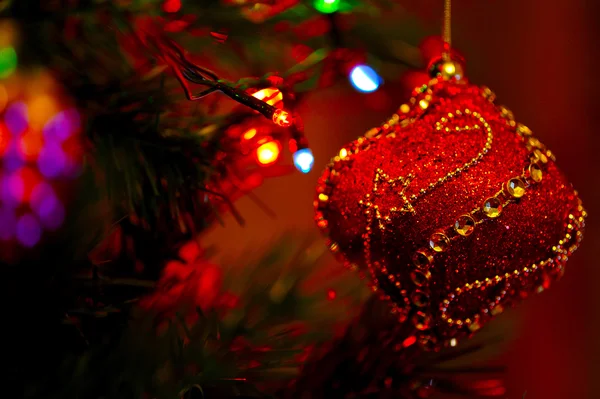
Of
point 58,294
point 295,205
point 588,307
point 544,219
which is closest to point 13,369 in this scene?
point 58,294

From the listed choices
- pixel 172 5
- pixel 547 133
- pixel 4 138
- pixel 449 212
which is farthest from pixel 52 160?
pixel 547 133

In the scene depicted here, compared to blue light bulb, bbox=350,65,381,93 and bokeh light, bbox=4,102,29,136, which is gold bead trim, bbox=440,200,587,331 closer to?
blue light bulb, bbox=350,65,381,93

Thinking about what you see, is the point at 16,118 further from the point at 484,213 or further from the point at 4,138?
the point at 484,213

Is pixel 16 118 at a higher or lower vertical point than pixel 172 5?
lower

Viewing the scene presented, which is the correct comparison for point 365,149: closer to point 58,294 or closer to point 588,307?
point 58,294

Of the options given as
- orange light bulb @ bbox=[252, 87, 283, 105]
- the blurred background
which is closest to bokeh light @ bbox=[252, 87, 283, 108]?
orange light bulb @ bbox=[252, 87, 283, 105]
